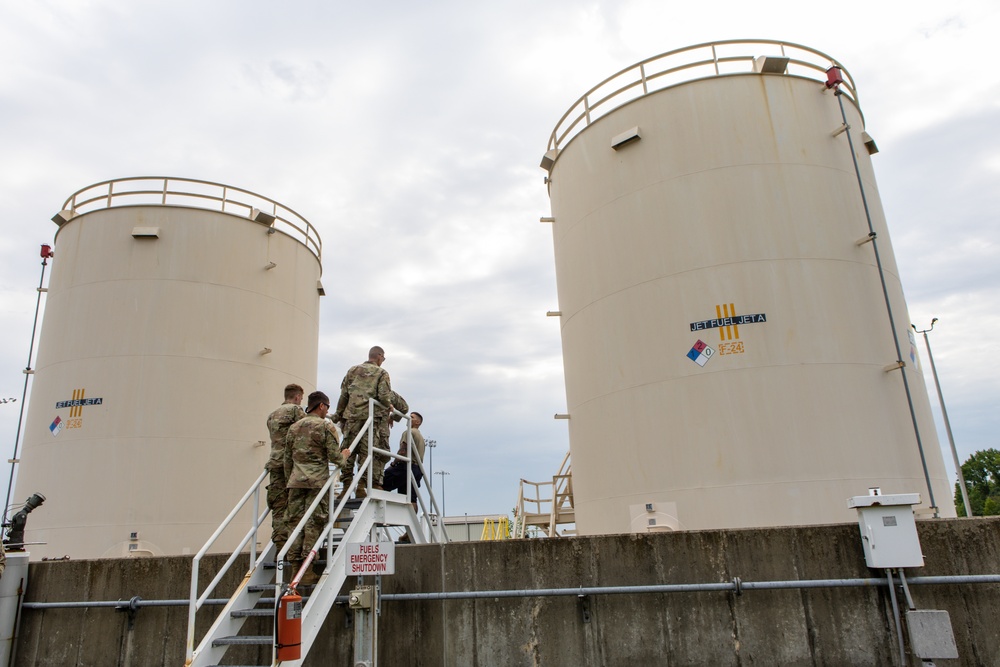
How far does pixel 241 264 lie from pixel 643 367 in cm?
878

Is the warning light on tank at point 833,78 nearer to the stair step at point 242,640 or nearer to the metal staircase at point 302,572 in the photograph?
the metal staircase at point 302,572

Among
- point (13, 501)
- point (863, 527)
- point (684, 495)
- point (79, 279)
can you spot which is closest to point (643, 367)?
point (684, 495)

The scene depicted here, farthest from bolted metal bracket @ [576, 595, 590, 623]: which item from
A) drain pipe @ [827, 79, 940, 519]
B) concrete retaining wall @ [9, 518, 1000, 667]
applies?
drain pipe @ [827, 79, 940, 519]

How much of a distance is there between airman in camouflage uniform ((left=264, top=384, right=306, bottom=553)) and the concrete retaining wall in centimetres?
107

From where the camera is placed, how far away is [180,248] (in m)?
12.7

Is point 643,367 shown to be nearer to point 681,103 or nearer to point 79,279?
point 681,103

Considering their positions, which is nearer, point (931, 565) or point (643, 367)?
point (931, 565)

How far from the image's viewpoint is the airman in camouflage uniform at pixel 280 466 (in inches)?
250

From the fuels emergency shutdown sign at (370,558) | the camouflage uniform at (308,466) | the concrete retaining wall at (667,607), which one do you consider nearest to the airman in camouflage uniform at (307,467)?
the camouflage uniform at (308,466)

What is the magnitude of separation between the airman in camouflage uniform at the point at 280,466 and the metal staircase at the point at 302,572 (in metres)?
0.19

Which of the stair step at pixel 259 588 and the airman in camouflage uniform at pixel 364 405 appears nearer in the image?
the stair step at pixel 259 588

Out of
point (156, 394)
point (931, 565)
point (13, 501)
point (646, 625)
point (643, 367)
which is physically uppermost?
point (156, 394)

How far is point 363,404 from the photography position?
7.51 metres

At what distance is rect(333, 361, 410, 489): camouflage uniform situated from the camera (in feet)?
24.7
